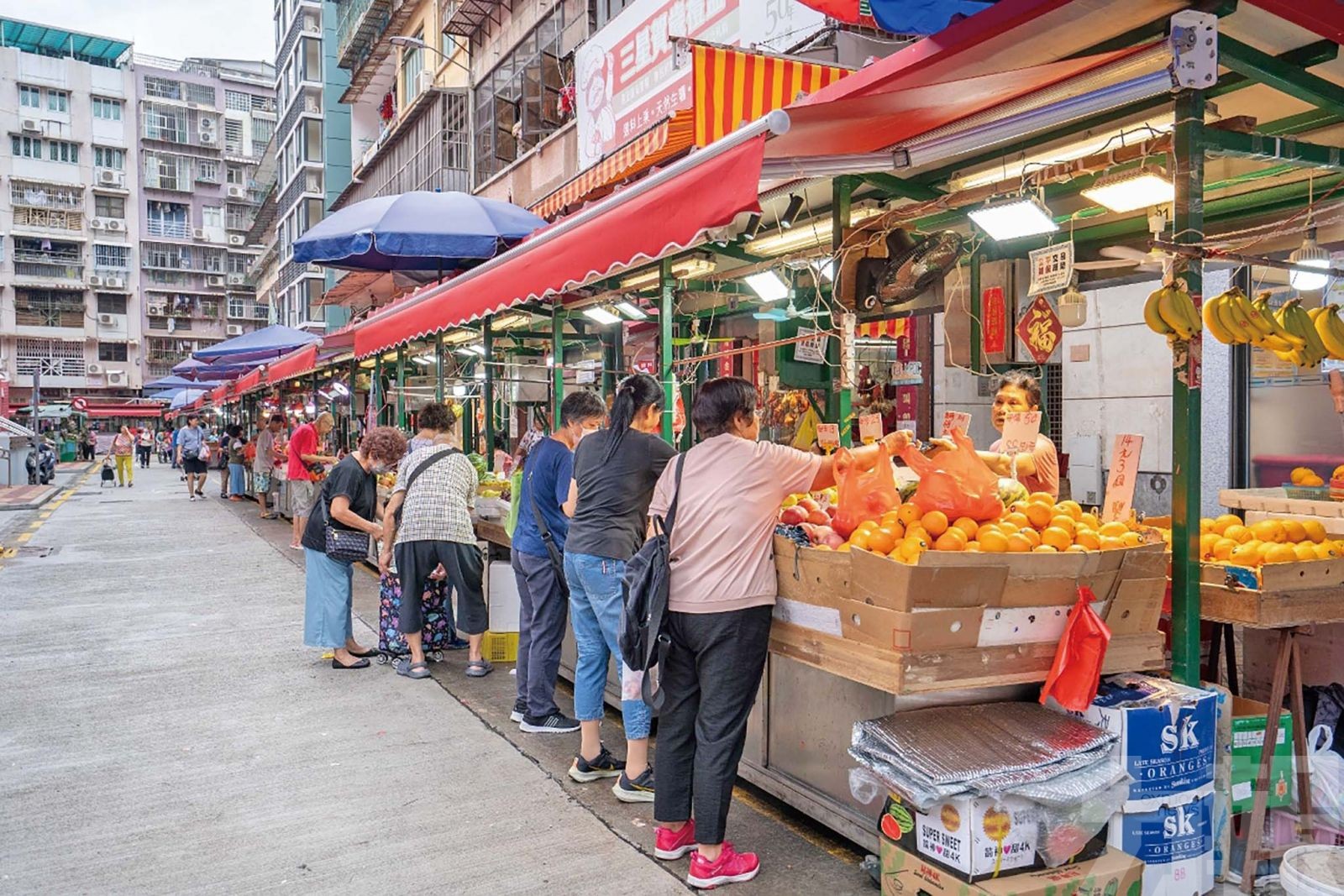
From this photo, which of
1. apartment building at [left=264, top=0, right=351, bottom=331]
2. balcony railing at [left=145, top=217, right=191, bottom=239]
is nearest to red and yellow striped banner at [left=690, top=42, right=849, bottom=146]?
apartment building at [left=264, top=0, right=351, bottom=331]

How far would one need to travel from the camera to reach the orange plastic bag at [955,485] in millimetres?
3732

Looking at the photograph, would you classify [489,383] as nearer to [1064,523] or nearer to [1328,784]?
[1064,523]

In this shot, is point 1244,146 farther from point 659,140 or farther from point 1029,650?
point 659,140

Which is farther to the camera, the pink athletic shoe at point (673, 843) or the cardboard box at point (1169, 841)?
the pink athletic shoe at point (673, 843)

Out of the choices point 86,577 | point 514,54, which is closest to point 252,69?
point 514,54

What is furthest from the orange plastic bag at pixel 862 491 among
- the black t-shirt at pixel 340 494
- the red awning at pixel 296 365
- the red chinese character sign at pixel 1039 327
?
the red awning at pixel 296 365

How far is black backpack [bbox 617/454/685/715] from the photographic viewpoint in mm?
3850

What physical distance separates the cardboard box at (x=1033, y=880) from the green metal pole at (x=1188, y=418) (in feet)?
2.54

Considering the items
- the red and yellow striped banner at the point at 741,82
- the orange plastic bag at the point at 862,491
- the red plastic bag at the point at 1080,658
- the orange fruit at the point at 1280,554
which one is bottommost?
the red plastic bag at the point at 1080,658

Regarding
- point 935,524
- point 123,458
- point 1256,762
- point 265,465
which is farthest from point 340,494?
point 123,458

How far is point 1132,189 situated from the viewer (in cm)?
464

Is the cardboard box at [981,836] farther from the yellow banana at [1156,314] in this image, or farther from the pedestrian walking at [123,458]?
the pedestrian walking at [123,458]

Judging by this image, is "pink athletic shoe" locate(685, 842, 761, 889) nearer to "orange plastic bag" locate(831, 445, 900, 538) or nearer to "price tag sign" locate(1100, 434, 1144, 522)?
"orange plastic bag" locate(831, 445, 900, 538)

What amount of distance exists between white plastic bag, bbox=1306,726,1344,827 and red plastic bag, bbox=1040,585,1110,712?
1148 mm
